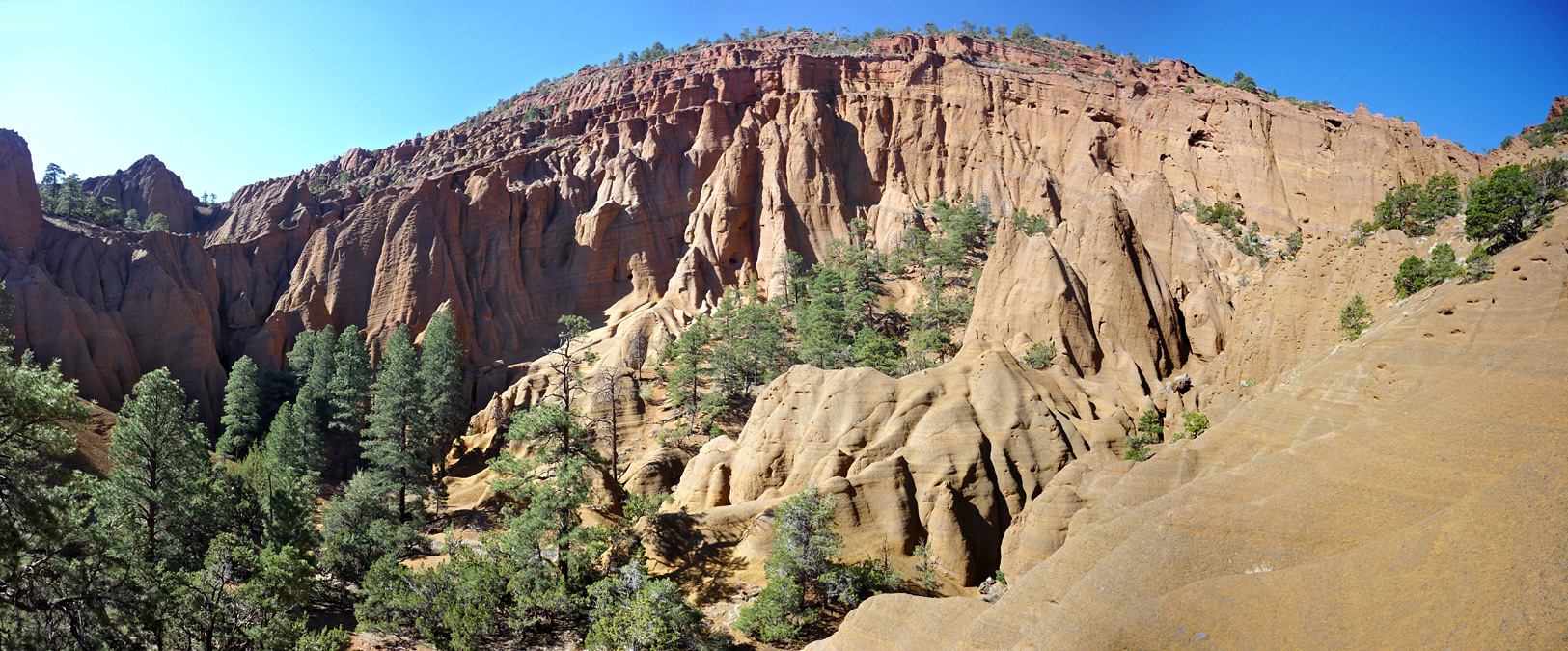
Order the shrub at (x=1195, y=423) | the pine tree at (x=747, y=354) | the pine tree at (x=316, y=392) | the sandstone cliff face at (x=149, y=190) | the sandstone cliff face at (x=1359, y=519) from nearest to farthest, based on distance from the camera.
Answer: the sandstone cliff face at (x=1359, y=519), the shrub at (x=1195, y=423), the pine tree at (x=316, y=392), the pine tree at (x=747, y=354), the sandstone cliff face at (x=149, y=190)

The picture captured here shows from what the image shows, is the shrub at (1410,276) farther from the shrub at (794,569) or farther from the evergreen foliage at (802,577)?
the shrub at (794,569)

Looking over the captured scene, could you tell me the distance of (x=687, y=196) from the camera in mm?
73500

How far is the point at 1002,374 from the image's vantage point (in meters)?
26.5

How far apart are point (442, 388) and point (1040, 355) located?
35846mm

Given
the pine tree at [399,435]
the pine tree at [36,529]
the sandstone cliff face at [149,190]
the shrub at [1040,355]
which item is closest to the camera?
the pine tree at [36,529]

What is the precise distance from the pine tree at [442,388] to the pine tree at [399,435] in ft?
3.03

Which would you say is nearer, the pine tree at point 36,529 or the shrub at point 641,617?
the pine tree at point 36,529

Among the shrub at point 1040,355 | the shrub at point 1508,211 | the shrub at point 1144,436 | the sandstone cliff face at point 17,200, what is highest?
the sandstone cliff face at point 17,200

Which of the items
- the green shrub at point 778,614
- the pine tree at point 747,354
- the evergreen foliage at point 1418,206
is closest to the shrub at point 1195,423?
the green shrub at point 778,614

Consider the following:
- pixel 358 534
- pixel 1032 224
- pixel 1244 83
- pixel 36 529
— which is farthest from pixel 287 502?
pixel 1244 83

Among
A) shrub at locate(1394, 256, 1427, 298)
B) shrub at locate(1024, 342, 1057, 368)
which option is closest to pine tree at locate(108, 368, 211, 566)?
shrub at locate(1024, 342, 1057, 368)

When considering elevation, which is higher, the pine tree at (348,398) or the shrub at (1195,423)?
the pine tree at (348,398)

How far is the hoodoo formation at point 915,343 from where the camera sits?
38.2 feet

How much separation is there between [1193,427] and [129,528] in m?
32.6
